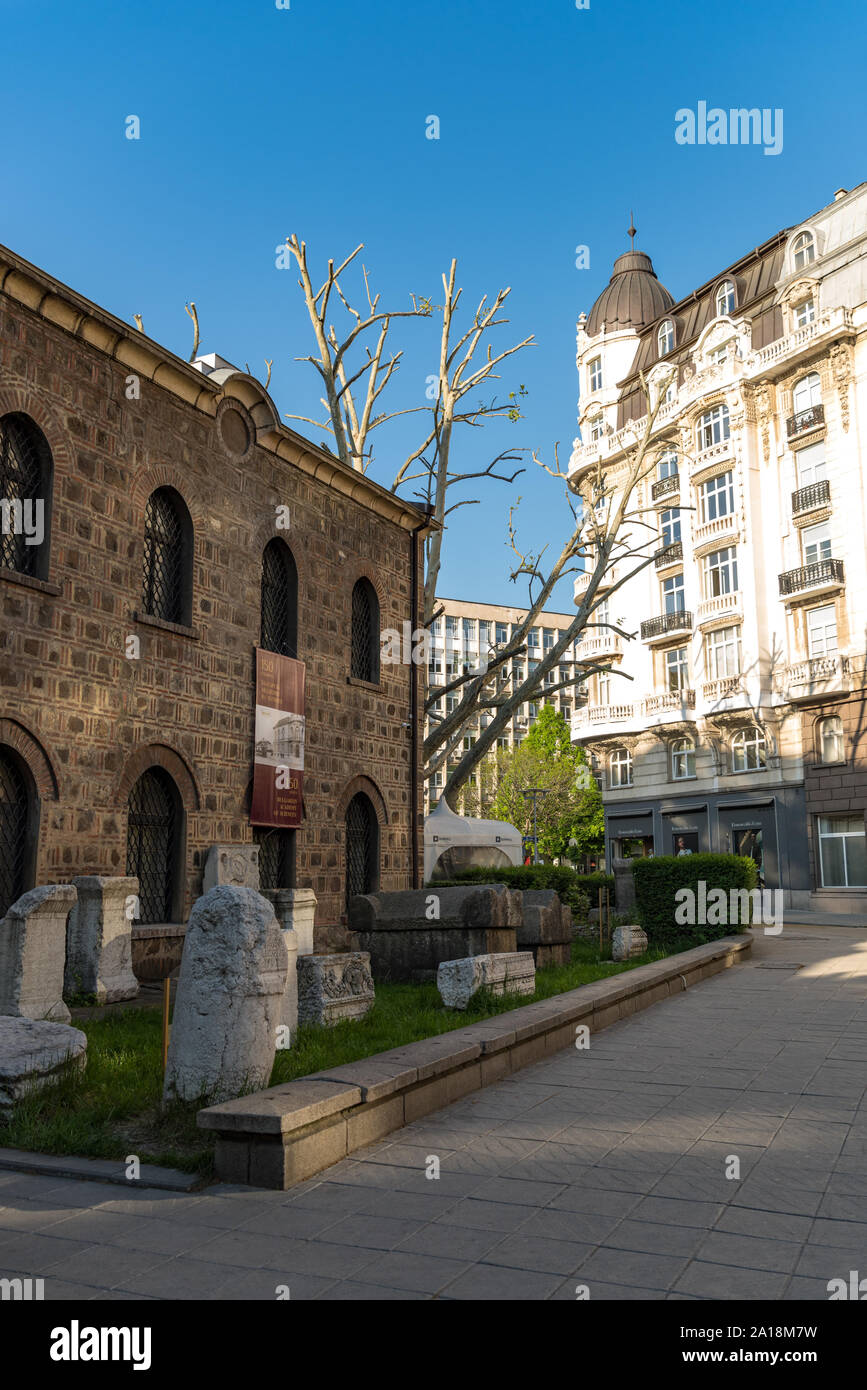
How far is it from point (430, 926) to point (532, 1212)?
7601 millimetres

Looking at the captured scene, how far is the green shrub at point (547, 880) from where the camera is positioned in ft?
72.5

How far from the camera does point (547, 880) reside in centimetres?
2289

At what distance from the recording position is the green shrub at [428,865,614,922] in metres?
22.1

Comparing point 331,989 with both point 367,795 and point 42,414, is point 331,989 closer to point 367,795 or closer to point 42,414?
point 42,414

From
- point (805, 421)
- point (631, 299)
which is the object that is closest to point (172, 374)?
point (805, 421)

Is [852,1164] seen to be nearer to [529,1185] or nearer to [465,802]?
[529,1185]

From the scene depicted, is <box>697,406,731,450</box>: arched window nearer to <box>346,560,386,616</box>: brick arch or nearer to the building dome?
the building dome

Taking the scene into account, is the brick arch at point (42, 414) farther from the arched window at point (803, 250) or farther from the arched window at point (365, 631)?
the arched window at point (803, 250)

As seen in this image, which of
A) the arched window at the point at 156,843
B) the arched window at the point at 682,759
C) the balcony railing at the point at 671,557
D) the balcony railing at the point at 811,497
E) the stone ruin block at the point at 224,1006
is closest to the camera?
the stone ruin block at the point at 224,1006

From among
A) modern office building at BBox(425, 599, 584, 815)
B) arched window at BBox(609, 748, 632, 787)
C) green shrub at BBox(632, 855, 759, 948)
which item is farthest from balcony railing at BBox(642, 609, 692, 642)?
modern office building at BBox(425, 599, 584, 815)

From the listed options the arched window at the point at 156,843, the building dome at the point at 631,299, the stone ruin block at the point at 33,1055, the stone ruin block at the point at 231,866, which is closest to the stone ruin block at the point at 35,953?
the stone ruin block at the point at 33,1055

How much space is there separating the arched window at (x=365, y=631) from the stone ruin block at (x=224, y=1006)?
12020 mm

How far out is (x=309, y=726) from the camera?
16078 millimetres

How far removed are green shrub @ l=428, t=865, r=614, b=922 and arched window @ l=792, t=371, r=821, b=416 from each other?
1811 centimetres
